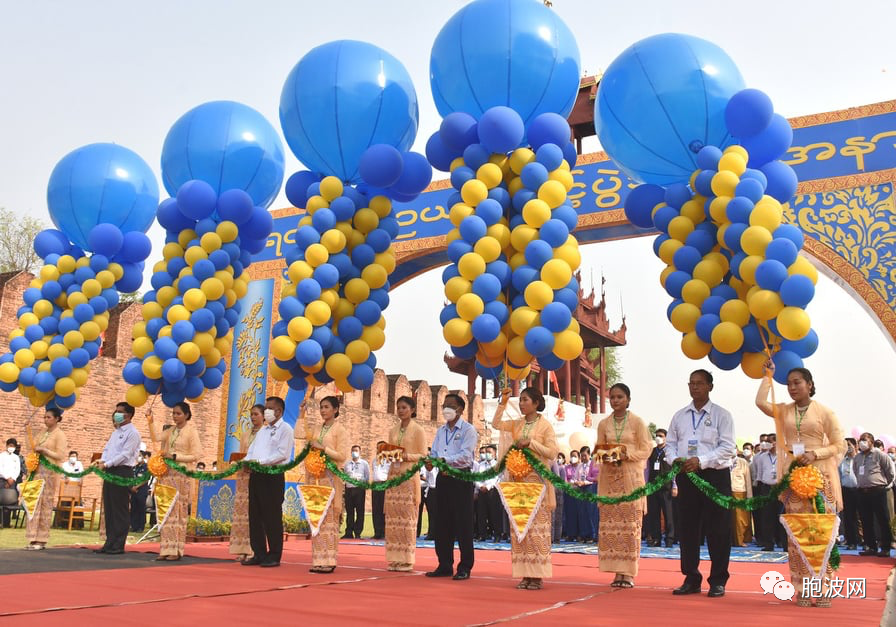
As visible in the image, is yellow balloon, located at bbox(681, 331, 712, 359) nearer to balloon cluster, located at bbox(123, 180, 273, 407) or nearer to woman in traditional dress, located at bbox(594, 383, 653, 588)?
woman in traditional dress, located at bbox(594, 383, 653, 588)

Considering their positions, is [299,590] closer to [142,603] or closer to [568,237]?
[142,603]

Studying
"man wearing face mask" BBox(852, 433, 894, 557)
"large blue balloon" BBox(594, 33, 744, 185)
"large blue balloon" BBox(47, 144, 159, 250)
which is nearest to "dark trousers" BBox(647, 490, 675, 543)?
"man wearing face mask" BBox(852, 433, 894, 557)

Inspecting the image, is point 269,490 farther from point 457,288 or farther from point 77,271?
point 77,271

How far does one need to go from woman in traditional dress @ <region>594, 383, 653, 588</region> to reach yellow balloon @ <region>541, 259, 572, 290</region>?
2.61 ft

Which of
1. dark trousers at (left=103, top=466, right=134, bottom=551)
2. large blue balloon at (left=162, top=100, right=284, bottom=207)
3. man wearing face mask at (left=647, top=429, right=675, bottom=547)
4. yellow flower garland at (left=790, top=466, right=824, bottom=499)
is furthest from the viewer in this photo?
man wearing face mask at (left=647, top=429, right=675, bottom=547)

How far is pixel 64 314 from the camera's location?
26.6ft

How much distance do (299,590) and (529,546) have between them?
58.9 inches

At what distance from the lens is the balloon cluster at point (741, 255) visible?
16.0ft

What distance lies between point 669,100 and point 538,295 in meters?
1.76

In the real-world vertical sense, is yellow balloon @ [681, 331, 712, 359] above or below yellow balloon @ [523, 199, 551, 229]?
below

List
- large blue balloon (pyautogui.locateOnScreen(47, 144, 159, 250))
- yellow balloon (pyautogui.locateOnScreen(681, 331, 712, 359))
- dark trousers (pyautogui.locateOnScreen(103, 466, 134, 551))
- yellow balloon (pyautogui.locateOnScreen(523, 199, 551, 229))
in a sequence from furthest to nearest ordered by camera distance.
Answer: large blue balloon (pyautogui.locateOnScreen(47, 144, 159, 250))
dark trousers (pyautogui.locateOnScreen(103, 466, 134, 551))
yellow balloon (pyautogui.locateOnScreen(523, 199, 551, 229))
yellow balloon (pyautogui.locateOnScreen(681, 331, 712, 359))

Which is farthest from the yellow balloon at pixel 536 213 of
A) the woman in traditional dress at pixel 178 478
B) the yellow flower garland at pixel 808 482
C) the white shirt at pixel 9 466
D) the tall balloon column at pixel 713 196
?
the white shirt at pixel 9 466

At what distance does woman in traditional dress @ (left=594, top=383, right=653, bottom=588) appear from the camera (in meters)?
5.35

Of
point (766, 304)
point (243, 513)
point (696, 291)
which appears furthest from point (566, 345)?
point (243, 513)
